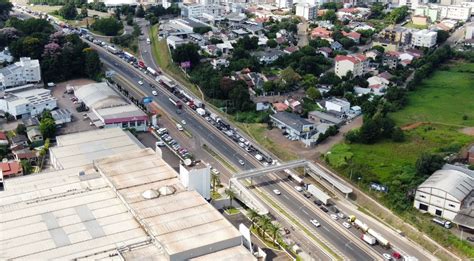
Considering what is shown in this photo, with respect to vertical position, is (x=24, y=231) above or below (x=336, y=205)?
above

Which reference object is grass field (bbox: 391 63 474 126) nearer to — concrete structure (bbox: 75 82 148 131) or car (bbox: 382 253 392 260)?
car (bbox: 382 253 392 260)

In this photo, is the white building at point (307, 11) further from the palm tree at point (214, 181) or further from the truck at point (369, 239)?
the truck at point (369, 239)

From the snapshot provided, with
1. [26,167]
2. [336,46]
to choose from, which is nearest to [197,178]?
[26,167]

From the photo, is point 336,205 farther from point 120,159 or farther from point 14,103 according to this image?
point 14,103

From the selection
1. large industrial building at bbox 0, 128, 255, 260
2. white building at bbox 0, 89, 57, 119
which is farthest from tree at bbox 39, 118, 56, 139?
large industrial building at bbox 0, 128, 255, 260

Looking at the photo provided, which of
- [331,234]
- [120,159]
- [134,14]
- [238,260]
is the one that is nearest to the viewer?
[238,260]

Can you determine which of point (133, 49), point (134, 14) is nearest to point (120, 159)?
point (133, 49)

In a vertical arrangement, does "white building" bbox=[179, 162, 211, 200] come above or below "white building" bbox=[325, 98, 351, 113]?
above
